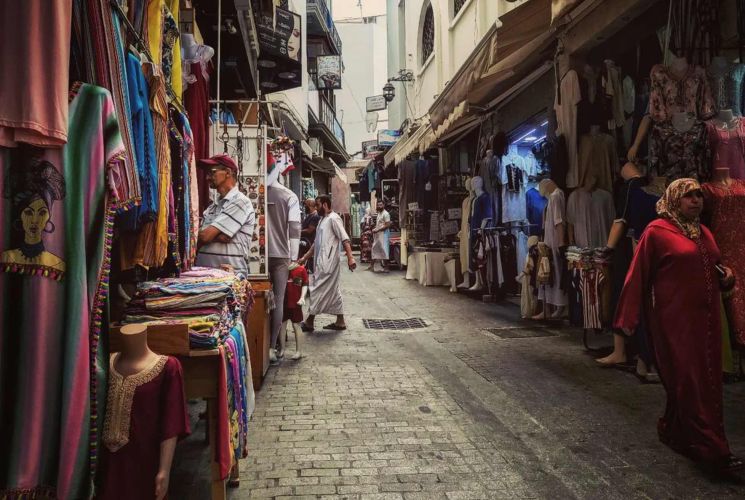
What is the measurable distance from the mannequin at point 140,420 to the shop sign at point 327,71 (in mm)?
24725

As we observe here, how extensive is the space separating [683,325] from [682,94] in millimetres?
2567

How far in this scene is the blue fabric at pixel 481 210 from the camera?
1100cm

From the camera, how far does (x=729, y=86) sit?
5094 mm

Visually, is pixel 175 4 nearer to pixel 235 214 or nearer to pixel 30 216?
pixel 235 214

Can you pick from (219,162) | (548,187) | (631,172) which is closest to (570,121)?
(548,187)

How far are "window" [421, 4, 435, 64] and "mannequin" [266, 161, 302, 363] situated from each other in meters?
12.2

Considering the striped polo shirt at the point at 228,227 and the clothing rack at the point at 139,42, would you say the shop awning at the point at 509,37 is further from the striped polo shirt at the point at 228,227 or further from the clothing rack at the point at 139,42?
the clothing rack at the point at 139,42

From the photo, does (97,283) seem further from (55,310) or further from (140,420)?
(140,420)

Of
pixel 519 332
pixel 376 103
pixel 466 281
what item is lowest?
pixel 519 332

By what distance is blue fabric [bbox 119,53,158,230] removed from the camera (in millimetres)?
2678

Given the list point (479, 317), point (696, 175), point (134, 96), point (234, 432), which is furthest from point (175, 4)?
point (479, 317)

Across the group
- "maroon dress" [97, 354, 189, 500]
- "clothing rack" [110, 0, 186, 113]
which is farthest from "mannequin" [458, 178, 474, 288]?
"maroon dress" [97, 354, 189, 500]

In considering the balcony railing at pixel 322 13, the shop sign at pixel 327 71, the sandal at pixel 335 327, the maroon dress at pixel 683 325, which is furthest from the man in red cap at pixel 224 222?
the shop sign at pixel 327 71

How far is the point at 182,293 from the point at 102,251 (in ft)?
1.98
